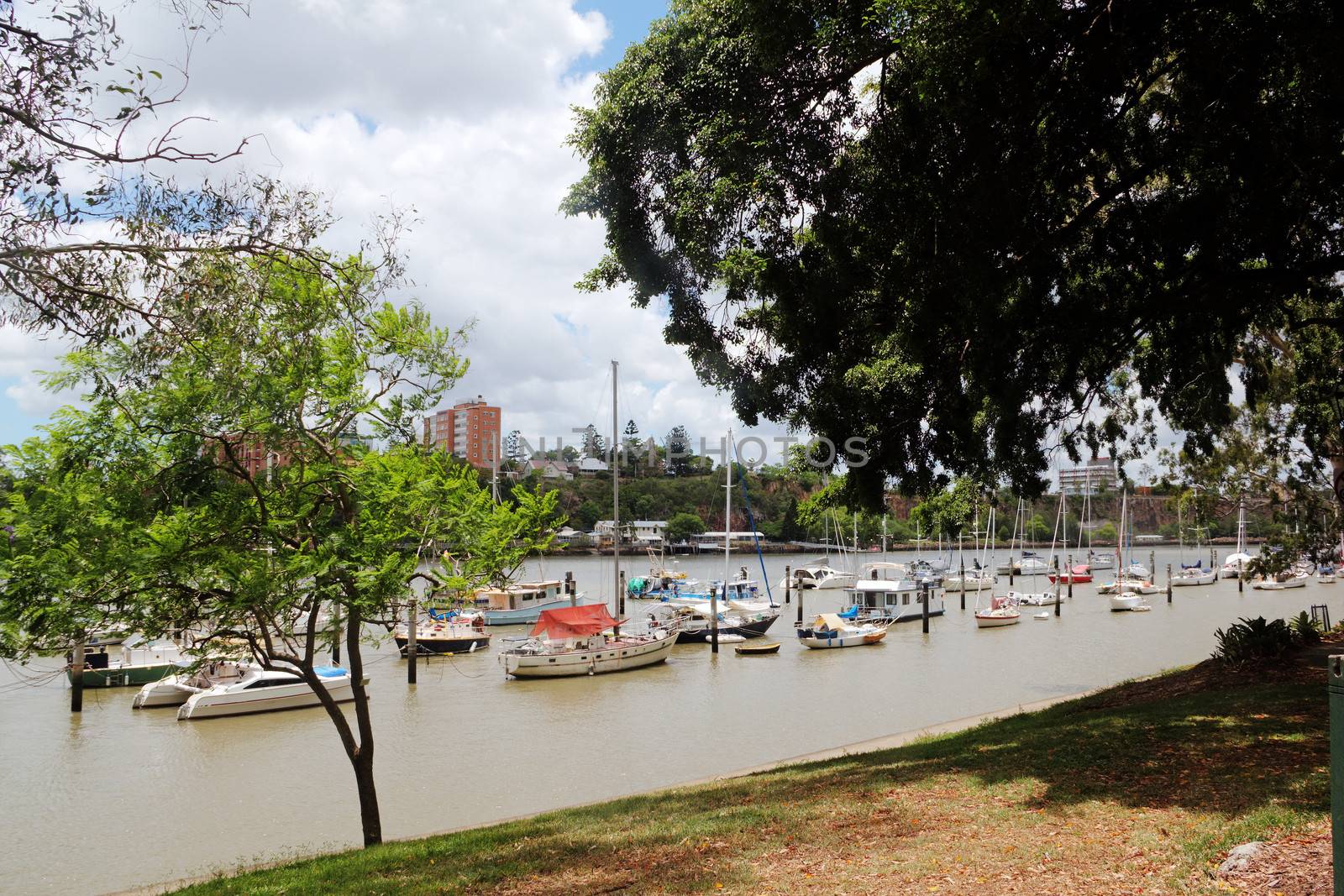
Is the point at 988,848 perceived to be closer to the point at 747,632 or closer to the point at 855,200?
the point at 855,200

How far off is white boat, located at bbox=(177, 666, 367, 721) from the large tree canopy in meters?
18.6

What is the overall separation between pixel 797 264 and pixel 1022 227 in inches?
110

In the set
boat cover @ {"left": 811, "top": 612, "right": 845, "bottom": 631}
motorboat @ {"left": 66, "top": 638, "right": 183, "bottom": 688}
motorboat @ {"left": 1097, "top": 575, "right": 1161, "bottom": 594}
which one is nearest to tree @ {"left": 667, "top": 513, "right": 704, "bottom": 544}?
motorboat @ {"left": 1097, "top": 575, "right": 1161, "bottom": 594}

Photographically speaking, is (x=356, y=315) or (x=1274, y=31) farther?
(x=356, y=315)

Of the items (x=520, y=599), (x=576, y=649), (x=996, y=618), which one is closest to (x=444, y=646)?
(x=576, y=649)

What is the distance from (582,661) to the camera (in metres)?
32.6

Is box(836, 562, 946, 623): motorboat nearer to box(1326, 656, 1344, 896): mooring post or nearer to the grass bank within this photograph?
the grass bank

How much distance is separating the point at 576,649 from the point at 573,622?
3.21 feet

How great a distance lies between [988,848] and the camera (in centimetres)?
707

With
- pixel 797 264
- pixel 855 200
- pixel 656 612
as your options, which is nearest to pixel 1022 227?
pixel 855 200

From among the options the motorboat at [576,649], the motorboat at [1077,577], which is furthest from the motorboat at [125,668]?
the motorboat at [1077,577]

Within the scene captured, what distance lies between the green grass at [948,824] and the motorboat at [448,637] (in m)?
26.6

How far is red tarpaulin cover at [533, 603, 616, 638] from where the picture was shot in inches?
1275

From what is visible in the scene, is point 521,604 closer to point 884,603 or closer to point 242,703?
point 884,603
